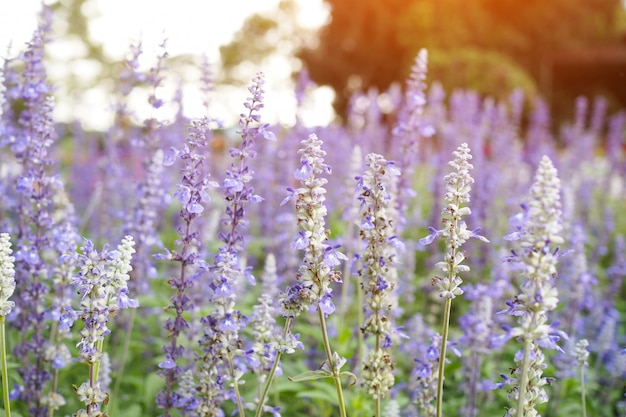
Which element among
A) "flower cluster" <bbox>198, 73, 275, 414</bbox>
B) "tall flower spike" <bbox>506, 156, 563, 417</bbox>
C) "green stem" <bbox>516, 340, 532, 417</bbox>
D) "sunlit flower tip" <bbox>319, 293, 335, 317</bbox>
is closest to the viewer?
"tall flower spike" <bbox>506, 156, 563, 417</bbox>

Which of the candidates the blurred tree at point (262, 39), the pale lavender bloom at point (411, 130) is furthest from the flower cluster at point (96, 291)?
the blurred tree at point (262, 39)

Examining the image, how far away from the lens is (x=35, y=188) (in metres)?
4.72

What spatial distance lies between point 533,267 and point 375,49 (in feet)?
111

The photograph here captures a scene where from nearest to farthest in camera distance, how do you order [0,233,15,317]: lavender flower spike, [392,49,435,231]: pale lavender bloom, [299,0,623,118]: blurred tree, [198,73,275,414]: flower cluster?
1. [0,233,15,317]: lavender flower spike
2. [198,73,275,414]: flower cluster
3. [392,49,435,231]: pale lavender bloom
4. [299,0,623,118]: blurred tree

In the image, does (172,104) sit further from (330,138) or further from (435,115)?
(435,115)

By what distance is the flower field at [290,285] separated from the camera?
318cm

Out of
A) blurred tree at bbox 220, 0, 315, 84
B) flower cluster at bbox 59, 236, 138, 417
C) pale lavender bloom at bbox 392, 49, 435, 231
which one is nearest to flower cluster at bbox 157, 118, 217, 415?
flower cluster at bbox 59, 236, 138, 417

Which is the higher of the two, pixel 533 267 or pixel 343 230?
pixel 343 230

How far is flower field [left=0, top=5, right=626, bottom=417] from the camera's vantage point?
3176 mm

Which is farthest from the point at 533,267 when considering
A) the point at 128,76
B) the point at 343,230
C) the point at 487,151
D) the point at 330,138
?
the point at 487,151

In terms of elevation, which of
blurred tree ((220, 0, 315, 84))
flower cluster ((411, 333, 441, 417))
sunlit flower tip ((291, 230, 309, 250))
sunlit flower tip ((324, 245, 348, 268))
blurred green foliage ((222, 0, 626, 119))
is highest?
blurred tree ((220, 0, 315, 84))

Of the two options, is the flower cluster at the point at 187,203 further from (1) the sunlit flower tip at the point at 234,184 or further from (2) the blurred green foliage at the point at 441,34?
(2) the blurred green foliage at the point at 441,34

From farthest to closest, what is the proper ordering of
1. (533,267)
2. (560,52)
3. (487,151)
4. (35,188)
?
(560,52)
(487,151)
(35,188)
(533,267)

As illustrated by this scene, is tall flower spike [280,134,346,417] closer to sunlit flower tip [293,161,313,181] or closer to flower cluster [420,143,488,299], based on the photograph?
sunlit flower tip [293,161,313,181]
